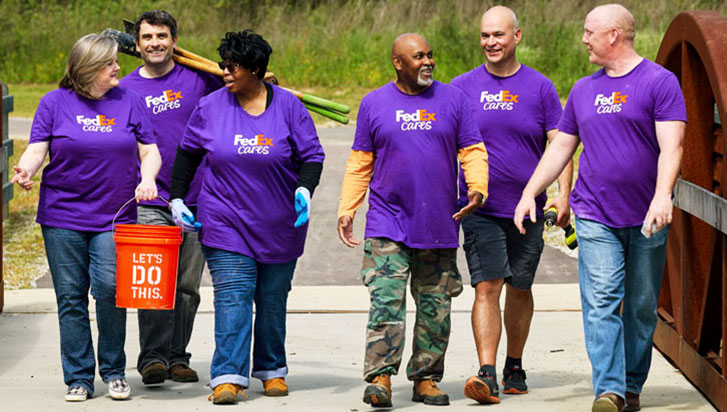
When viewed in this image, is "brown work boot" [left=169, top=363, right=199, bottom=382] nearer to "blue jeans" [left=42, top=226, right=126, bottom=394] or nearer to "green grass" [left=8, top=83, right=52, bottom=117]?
"blue jeans" [left=42, top=226, right=126, bottom=394]

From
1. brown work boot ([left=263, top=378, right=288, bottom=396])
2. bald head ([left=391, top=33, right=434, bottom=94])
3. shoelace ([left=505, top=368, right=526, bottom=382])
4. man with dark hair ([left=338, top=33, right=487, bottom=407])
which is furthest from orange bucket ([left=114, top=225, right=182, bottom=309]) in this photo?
shoelace ([left=505, top=368, right=526, bottom=382])

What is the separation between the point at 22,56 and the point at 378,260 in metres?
23.7

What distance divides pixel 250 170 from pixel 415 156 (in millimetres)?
784

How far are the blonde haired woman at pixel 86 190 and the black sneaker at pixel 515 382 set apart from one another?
6.03 ft

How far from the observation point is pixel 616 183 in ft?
19.5

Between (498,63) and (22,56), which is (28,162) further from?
(22,56)

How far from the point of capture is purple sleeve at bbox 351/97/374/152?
6320 mm

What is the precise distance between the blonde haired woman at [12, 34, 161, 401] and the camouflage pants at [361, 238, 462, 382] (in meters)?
1.14

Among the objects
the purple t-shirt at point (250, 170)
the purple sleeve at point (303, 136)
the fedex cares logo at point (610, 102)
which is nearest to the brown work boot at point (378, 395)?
the purple t-shirt at point (250, 170)

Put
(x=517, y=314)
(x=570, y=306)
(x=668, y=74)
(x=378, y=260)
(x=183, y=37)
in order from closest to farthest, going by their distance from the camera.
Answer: (x=668, y=74) → (x=378, y=260) → (x=517, y=314) → (x=570, y=306) → (x=183, y=37)

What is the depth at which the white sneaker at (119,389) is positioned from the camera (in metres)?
6.34

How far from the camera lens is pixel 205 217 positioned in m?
6.44

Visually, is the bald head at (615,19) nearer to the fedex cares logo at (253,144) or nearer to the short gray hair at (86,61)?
the fedex cares logo at (253,144)

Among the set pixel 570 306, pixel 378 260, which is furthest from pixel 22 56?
pixel 378 260
